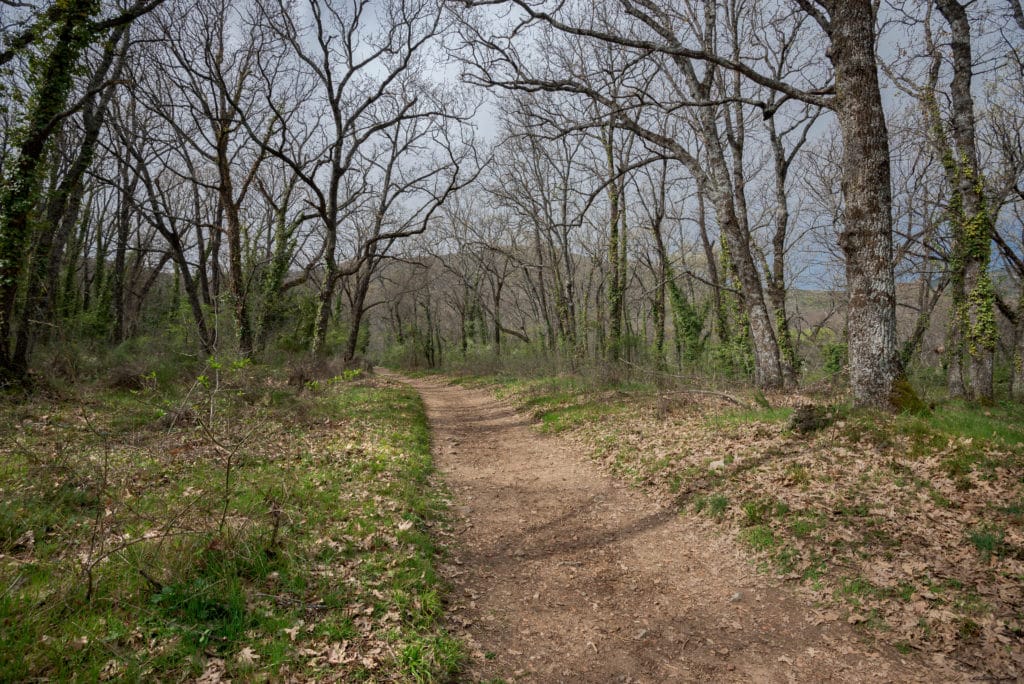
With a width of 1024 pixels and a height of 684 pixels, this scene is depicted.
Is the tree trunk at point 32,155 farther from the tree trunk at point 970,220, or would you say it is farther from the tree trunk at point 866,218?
the tree trunk at point 970,220

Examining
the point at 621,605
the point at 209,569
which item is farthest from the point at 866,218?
the point at 209,569

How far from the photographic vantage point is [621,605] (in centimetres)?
440

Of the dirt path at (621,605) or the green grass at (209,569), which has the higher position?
the green grass at (209,569)

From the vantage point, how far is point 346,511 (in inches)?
223

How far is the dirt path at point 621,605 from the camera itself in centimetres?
351

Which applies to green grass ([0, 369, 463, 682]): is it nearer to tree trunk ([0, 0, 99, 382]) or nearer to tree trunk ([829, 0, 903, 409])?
tree trunk ([0, 0, 99, 382])

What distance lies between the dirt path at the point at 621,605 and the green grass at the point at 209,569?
0.51m

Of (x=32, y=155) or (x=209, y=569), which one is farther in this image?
(x=32, y=155)

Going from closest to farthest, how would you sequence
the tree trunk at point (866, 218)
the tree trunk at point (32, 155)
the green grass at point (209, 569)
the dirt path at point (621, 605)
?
the green grass at point (209, 569), the dirt path at point (621, 605), the tree trunk at point (866, 218), the tree trunk at point (32, 155)

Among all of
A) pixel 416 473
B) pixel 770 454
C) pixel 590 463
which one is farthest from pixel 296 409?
pixel 770 454

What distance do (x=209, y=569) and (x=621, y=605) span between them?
356 cm

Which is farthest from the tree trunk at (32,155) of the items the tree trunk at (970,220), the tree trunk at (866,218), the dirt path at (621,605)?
the tree trunk at (970,220)

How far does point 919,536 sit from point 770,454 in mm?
2160

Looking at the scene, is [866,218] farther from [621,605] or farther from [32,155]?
[32,155]
